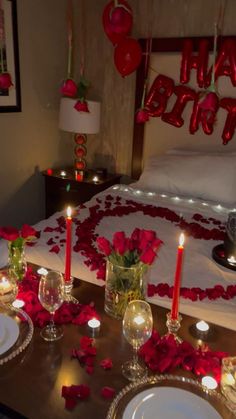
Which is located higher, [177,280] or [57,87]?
[57,87]

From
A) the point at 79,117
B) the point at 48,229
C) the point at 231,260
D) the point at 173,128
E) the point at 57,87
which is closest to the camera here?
the point at 231,260

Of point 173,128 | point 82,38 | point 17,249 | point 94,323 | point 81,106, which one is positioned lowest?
point 94,323

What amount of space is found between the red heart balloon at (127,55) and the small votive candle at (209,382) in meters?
2.40

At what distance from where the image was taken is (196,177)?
2545 mm

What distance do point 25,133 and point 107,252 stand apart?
210cm

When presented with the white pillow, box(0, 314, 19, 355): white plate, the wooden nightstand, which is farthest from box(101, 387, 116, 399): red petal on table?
the wooden nightstand

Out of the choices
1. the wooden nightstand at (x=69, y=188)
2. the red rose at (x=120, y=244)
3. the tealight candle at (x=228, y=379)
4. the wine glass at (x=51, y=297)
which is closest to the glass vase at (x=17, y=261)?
the wine glass at (x=51, y=297)

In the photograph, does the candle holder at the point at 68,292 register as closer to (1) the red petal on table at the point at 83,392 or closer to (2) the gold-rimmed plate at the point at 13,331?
(2) the gold-rimmed plate at the point at 13,331

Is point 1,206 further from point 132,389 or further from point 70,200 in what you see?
point 132,389

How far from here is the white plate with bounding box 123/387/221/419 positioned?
760 millimetres

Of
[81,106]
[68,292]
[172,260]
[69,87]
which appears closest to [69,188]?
[81,106]

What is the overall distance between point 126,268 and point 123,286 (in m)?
0.06

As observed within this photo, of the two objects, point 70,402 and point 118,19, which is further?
point 118,19

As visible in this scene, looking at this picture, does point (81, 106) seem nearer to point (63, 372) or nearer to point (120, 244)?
point (120, 244)
